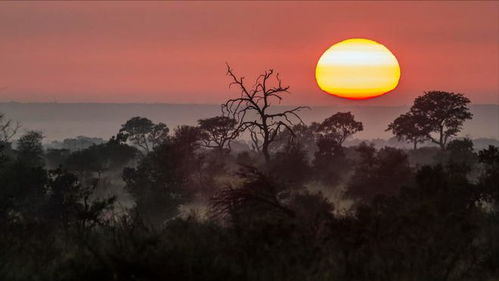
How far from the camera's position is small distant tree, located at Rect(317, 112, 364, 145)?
67.4 metres

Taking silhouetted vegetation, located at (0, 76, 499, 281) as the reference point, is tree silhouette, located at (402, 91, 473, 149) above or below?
above

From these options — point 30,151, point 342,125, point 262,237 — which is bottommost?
point 30,151

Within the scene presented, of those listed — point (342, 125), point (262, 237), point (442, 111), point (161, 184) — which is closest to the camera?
point (262, 237)

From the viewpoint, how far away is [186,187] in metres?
33.0

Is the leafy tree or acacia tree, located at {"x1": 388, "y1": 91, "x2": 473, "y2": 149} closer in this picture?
the leafy tree

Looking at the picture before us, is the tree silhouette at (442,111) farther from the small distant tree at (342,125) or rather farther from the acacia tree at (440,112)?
the small distant tree at (342,125)

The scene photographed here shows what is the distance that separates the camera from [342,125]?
68062mm

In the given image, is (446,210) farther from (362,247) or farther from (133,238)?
(133,238)

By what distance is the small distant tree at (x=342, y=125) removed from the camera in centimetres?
6738

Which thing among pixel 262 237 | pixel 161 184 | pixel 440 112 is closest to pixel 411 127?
pixel 440 112

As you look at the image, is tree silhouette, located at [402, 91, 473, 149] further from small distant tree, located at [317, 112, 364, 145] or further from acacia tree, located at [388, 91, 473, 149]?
small distant tree, located at [317, 112, 364, 145]

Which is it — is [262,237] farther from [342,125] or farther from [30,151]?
[342,125]

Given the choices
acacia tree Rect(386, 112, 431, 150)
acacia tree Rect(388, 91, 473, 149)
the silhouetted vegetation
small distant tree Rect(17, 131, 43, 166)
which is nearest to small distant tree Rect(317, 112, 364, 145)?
acacia tree Rect(386, 112, 431, 150)

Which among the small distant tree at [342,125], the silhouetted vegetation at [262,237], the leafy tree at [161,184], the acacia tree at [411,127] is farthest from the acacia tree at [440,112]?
the silhouetted vegetation at [262,237]
